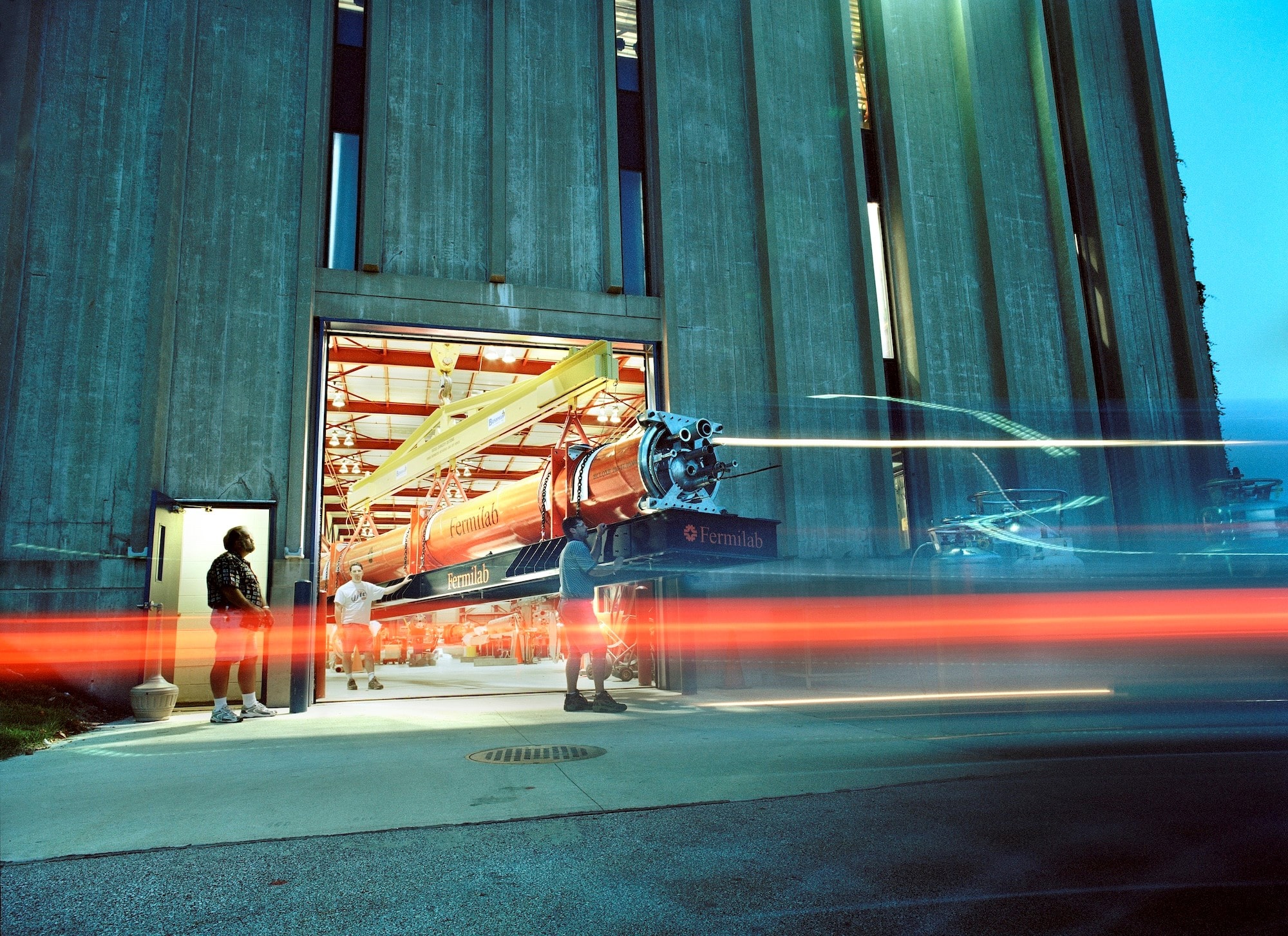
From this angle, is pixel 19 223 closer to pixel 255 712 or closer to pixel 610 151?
pixel 255 712

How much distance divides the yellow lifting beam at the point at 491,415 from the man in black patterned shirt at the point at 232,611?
3667mm

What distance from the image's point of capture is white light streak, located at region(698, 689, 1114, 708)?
8523mm

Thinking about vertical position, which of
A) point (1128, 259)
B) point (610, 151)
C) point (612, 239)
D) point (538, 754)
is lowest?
point (538, 754)

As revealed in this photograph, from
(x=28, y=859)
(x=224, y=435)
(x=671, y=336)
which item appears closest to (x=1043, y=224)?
(x=671, y=336)

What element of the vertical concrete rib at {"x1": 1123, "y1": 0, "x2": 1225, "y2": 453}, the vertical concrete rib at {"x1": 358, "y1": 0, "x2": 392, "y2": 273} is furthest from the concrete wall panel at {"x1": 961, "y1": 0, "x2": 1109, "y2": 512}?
the vertical concrete rib at {"x1": 358, "y1": 0, "x2": 392, "y2": 273}

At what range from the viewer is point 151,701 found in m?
8.44

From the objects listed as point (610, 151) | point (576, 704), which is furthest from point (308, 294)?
point (576, 704)

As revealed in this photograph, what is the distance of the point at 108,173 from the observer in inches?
400

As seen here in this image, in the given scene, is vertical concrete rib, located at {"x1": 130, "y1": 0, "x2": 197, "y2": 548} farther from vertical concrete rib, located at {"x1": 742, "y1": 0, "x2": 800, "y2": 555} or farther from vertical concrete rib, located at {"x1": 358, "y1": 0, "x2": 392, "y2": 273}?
vertical concrete rib, located at {"x1": 742, "y1": 0, "x2": 800, "y2": 555}

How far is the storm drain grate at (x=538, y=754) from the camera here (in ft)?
16.7

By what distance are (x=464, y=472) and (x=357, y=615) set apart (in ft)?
38.1

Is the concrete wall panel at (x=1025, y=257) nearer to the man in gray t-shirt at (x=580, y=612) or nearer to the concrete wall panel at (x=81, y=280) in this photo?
the man in gray t-shirt at (x=580, y=612)

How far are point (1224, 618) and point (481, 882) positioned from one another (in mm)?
Answer: 8375

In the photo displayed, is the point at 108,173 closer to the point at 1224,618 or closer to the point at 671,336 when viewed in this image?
the point at 671,336
